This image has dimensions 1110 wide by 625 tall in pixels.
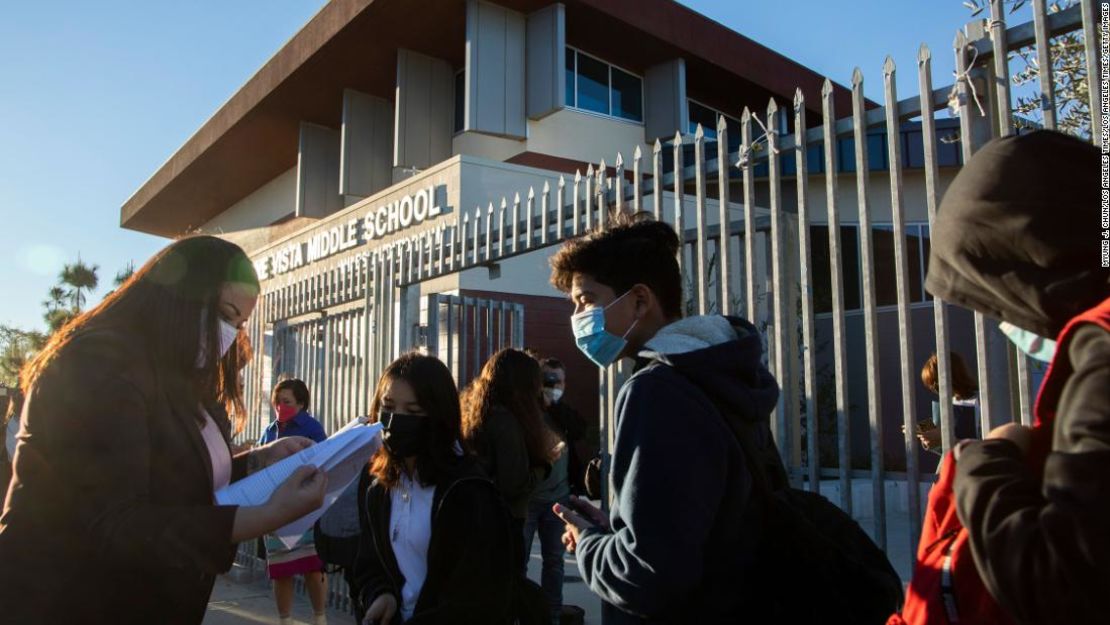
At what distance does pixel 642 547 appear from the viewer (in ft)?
5.53

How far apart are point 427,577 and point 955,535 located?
1.91 meters

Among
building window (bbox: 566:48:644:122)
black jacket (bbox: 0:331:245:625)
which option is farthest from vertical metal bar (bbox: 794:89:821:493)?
building window (bbox: 566:48:644:122)

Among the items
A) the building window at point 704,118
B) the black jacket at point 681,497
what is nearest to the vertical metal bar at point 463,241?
the black jacket at point 681,497

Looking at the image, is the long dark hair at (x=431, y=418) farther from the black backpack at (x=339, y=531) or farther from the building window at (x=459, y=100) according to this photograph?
the building window at (x=459, y=100)

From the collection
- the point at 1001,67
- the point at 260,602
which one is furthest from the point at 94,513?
the point at 260,602

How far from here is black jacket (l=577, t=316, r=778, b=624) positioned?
1674mm

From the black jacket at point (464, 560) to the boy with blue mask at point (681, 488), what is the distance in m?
0.71

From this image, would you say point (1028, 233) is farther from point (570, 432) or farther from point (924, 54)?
point (570, 432)

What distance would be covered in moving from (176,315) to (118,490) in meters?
0.47

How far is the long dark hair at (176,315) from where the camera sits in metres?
1.99

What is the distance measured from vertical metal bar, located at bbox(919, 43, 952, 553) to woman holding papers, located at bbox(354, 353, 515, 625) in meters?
1.75

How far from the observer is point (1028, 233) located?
1144 mm

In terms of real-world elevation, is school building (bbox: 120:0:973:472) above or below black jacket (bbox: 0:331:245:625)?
above

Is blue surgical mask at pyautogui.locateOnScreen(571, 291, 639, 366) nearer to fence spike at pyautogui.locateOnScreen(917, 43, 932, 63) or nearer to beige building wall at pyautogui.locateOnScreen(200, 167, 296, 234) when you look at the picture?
fence spike at pyautogui.locateOnScreen(917, 43, 932, 63)
